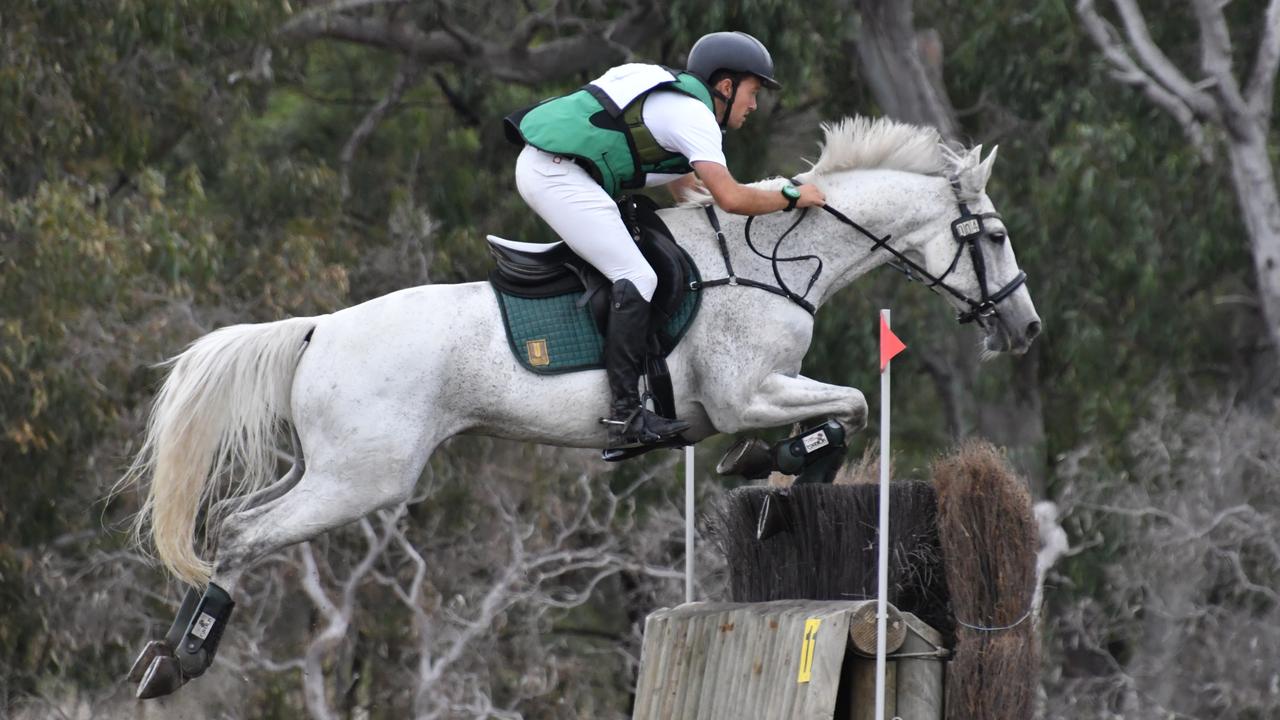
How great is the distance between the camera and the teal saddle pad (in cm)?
636

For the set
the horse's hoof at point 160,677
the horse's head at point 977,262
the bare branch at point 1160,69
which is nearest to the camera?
the horse's hoof at point 160,677

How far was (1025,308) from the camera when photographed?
22.4 feet

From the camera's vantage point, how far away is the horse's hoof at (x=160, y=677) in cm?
614

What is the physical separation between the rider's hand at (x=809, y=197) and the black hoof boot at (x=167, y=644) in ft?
7.83

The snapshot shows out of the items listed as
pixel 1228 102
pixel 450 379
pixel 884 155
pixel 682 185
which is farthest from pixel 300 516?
pixel 1228 102

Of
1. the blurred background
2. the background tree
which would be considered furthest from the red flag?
the background tree

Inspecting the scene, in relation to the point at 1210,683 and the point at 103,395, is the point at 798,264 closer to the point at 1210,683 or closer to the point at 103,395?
the point at 103,395

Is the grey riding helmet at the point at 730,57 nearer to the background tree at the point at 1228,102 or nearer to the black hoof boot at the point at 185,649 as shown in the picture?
the black hoof boot at the point at 185,649

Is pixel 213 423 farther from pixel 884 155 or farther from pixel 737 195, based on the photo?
pixel 884 155

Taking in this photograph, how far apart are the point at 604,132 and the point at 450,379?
0.97 metres

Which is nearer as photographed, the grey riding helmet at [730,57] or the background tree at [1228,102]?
the grey riding helmet at [730,57]

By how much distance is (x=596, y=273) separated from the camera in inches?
256

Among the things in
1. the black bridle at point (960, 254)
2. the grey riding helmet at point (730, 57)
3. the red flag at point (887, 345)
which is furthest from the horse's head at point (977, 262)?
the grey riding helmet at point (730, 57)

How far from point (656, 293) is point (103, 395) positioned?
823 centimetres
